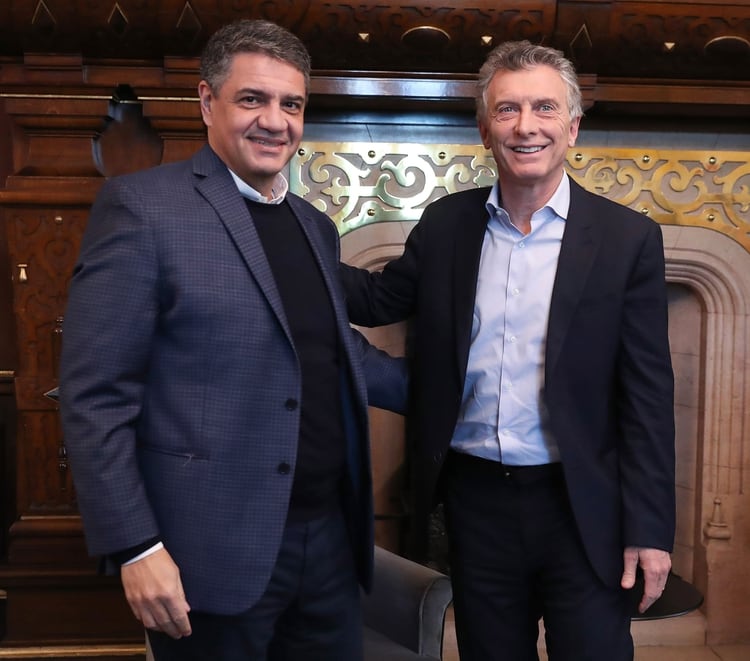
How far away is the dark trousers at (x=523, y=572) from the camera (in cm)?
152

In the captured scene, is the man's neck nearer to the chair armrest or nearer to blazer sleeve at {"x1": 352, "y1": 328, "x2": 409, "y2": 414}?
blazer sleeve at {"x1": 352, "y1": 328, "x2": 409, "y2": 414}

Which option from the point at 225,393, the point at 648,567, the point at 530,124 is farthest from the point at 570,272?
the point at 225,393

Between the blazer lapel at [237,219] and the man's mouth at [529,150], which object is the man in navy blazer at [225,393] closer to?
the blazer lapel at [237,219]

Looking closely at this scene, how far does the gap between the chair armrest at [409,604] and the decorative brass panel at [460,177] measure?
3.72 ft

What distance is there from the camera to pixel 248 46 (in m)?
1.30

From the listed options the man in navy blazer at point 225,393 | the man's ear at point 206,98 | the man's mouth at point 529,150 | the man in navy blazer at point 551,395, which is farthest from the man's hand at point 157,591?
the man's mouth at point 529,150

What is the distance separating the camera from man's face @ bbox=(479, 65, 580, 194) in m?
1.50

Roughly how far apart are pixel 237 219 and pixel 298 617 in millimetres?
671

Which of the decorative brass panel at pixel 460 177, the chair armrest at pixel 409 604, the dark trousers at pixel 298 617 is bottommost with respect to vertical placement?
the chair armrest at pixel 409 604

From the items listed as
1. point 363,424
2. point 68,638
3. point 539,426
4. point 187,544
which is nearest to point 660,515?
point 539,426

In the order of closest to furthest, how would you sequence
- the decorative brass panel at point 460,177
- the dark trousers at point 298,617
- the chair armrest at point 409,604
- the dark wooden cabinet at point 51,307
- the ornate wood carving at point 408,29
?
the dark trousers at point 298,617 → the chair armrest at point 409,604 → the ornate wood carving at point 408,29 → the dark wooden cabinet at point 51,307 → the decorative brass panel at point 460,177

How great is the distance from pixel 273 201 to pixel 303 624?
719mm

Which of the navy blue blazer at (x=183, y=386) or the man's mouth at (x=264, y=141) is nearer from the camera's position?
A: the navy blue blazer at (x=183, y=386)

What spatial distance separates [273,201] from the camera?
139 cm
